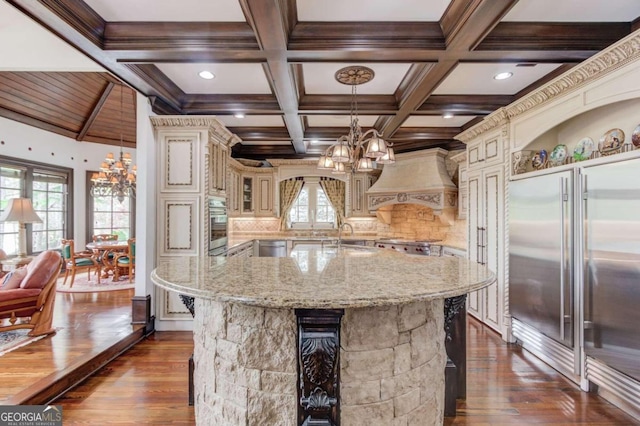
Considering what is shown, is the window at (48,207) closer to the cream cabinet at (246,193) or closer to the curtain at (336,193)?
the cream cabinet at (246,193)

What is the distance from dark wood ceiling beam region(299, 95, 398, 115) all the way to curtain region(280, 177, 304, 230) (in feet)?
10.5

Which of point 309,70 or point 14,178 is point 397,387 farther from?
point 14,178

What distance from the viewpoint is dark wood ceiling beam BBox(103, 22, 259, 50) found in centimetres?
229

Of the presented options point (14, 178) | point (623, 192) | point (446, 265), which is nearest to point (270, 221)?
point (14, 178)

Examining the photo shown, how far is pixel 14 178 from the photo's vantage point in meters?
5.62

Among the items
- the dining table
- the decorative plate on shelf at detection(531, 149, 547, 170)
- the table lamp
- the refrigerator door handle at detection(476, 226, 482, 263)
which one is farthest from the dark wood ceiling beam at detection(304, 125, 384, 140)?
the table lamp

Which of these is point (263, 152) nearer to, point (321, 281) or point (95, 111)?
point (95, 111)

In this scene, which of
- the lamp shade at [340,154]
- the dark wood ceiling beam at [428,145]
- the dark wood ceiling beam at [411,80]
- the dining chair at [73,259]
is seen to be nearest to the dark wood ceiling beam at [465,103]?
the dark wood ceiling beam at [411,80]

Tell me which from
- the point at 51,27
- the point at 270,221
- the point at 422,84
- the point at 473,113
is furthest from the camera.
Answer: the point at 270,221

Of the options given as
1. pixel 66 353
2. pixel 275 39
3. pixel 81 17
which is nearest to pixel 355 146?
pixel 275 39

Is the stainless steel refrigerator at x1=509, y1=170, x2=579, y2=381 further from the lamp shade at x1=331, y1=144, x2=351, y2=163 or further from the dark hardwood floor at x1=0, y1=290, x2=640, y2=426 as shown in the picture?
the lamp shade at x1=331, y1=144, x2=351, y2=163

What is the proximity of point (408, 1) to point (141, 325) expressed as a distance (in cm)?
413

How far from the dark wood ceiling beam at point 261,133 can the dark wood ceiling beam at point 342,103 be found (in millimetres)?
1332

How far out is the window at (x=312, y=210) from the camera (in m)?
6.95
